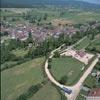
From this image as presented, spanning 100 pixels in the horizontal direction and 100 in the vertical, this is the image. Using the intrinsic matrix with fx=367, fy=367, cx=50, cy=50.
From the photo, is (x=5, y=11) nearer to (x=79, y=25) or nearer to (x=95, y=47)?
(x=79, y=25)

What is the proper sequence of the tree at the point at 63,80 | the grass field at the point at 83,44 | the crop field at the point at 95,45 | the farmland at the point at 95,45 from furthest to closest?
1. the grass field at the point at 83,44
2. the crop field at the point at 95,45
3. the farmland at the point at 95,45
4. the tree at the point at 63,80

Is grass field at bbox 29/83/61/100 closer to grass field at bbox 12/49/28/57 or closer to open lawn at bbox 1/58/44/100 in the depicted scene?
open lawn at bbox 1/58/44/100

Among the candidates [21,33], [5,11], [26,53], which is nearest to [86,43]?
[26,53]

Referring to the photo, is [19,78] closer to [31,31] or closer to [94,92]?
[94,92]

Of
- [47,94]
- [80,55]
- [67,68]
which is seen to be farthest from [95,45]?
[47,94]

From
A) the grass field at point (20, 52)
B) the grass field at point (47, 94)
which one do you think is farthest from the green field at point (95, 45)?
the grass field at point (47, 94)

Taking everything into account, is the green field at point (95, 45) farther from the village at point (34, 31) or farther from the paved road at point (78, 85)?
the village at point (34, 31)
